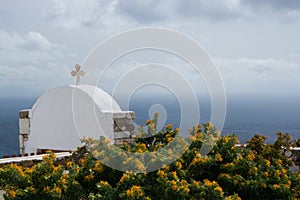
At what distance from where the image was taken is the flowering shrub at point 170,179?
140 inches

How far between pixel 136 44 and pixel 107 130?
2918mm

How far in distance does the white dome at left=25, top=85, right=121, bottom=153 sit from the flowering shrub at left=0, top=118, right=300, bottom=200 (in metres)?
3.55

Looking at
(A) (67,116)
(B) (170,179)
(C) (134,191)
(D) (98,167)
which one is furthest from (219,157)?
(A) (67,116)

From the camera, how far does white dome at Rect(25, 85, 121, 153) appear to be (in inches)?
302

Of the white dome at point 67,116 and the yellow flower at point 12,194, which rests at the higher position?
the white dome at point 67,116

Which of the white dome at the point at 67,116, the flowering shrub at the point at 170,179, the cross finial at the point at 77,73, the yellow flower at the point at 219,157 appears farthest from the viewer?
the cross finial at the point at 77,73

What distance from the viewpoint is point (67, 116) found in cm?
784

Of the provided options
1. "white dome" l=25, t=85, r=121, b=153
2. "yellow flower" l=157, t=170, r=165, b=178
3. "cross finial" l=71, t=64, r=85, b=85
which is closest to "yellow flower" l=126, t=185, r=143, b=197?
"yellow flower" l=157, t=170, r=165, b=178

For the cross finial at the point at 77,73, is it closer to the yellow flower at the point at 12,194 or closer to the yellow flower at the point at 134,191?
the yellow flower at the point at 12,194

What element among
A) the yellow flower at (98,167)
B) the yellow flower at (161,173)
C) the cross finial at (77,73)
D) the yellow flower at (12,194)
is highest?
the cross finial at (77,73)

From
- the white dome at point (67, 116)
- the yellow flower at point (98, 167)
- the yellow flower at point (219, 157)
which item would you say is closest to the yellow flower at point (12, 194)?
the yellow flower at point (98, 167)

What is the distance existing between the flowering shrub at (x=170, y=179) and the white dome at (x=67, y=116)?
3.55m

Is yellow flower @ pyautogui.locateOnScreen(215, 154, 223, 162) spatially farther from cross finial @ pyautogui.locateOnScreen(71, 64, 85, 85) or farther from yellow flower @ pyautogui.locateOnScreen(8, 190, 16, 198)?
cross finial @ pyautogui.locateOnScreen(71, 64, 85, 85)

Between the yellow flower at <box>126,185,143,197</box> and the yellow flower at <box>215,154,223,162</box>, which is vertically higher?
the yellow flower at <box>215,154,223,162</box>
